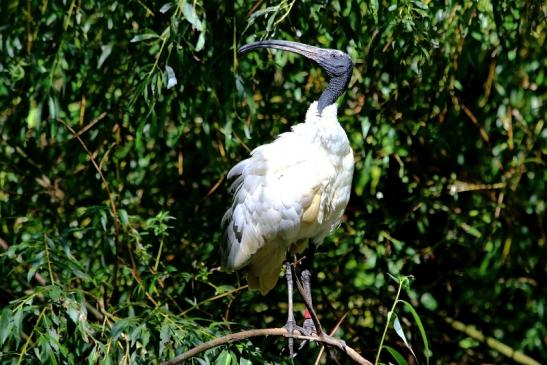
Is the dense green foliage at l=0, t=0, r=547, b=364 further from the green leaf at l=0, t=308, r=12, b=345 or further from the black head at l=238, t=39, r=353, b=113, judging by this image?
the black head at l=238, t=39, r=353, b=113

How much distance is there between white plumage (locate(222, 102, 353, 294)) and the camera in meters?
3.58

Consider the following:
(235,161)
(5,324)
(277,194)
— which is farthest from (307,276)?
(5,324)

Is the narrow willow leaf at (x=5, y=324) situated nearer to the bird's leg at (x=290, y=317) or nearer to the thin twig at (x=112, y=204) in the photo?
the thin twig at (x=112, y=204)

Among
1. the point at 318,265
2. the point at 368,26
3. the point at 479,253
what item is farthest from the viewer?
the point at 479,253

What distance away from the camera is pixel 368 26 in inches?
158

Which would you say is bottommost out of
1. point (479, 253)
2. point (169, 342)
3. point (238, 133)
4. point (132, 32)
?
point (479, 253)

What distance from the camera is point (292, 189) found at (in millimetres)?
3588

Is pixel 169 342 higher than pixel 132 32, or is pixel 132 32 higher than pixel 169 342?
pixel 132 32

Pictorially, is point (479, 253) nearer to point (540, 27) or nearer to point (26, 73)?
point (540, 27)

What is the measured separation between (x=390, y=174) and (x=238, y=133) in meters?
0.81

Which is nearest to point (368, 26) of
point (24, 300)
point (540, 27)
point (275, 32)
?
point (275, 32)

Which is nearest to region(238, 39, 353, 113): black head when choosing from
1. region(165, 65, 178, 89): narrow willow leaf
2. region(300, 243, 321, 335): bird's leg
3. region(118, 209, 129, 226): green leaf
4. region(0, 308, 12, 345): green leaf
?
region(165, 65, 178, 89): narrow willow leaf

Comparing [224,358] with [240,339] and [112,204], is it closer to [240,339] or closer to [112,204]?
[240,339]

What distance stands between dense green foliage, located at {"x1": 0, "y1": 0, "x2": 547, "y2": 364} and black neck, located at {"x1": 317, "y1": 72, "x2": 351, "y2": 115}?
0.16 metres
